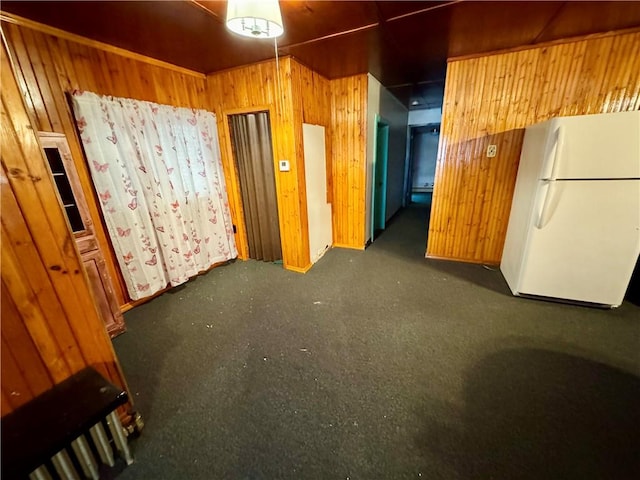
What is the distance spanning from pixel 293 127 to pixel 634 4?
2.75 metres

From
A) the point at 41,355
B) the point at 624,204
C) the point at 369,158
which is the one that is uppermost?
the point at 369,158

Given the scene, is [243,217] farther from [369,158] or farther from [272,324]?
[369,158]

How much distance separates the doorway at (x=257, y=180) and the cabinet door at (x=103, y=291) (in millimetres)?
1659

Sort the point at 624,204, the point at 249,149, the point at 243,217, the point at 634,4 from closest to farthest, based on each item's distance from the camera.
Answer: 1. the point at 634,4
2. the point at 624,204
3. the point at 249,149
4. the point at 243,217

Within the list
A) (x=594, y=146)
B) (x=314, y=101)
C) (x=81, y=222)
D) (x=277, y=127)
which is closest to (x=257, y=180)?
(x=277, y=127)

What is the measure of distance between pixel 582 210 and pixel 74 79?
13.7ft

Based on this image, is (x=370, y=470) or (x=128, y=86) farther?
(x=128, y=86)

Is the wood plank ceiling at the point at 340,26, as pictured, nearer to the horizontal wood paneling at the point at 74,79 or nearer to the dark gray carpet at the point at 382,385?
the horizontal wood paneling at the point at 74,79

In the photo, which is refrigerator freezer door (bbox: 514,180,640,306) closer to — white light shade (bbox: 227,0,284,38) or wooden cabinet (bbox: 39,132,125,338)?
white light shade (bbox: 227,0,284,38)

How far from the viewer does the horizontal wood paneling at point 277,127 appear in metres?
2.67

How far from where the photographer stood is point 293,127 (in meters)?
2.72

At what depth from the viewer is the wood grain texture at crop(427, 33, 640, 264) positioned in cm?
236

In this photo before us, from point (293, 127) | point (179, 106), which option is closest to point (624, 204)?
point (293, 127)

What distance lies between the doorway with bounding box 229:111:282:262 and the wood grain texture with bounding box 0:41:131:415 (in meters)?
2.16
